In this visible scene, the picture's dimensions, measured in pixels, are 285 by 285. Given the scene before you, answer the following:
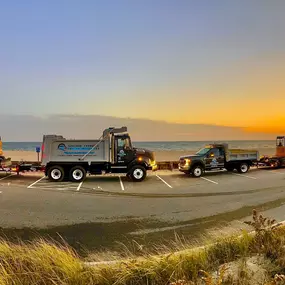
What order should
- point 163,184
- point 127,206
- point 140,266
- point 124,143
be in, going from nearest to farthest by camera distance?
1. point 140,266
2. point 127,206
3. point 163,184
4. point 124,143

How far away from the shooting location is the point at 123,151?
19094 mm

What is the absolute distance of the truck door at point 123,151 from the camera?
62.5ft

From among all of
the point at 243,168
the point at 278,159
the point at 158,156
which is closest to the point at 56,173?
the point at 243,168

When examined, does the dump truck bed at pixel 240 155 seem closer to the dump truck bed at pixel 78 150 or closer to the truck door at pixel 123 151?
the truck door at pixel 123 151

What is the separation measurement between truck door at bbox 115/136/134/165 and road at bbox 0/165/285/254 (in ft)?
4.53

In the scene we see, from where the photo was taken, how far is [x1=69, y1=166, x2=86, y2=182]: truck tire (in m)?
18.5

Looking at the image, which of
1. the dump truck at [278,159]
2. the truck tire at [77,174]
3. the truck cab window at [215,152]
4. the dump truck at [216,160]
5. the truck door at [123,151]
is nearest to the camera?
the truck tire at [77,174]

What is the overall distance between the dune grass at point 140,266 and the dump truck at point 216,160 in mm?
14998

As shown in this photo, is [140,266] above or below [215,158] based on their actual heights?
below

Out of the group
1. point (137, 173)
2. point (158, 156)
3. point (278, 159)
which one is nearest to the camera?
point (137, 173)

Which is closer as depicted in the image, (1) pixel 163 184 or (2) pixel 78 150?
(1) pixel 163 184

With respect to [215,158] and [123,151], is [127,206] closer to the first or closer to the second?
[123,151]

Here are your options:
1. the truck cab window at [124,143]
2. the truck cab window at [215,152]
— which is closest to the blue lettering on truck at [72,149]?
the truck cab window at [124,143]

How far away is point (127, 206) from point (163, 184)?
5935mm
